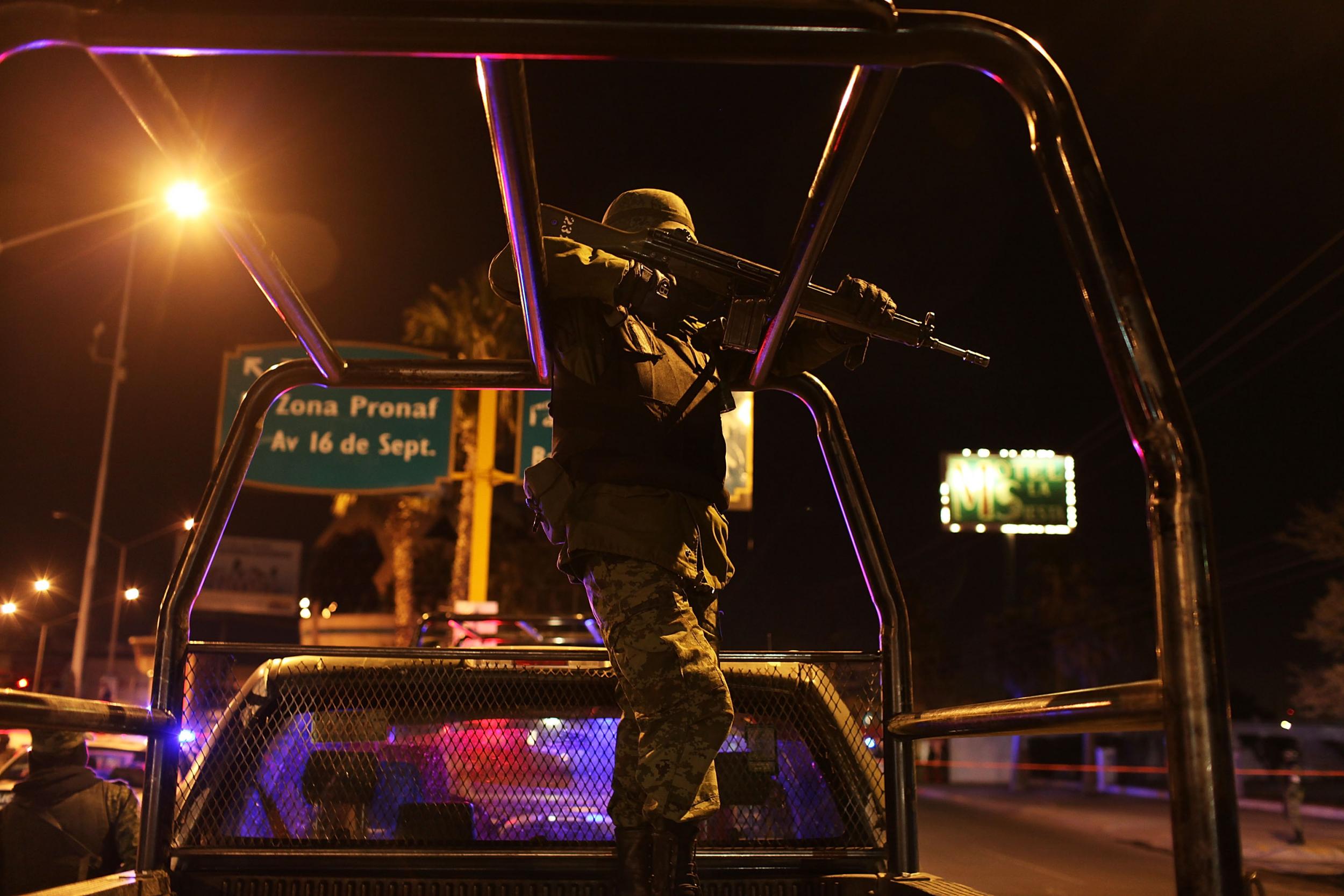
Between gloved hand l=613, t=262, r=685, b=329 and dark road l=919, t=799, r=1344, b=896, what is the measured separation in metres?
7.37

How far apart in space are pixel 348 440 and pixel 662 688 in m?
11.2

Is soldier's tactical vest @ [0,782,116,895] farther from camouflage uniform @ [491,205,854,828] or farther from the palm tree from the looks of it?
the palm tree

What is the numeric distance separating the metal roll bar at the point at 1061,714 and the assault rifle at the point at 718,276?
823 millimetres

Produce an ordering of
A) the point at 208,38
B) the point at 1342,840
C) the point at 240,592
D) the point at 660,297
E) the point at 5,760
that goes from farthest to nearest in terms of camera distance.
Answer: the point at 240,592
the point at 1342,840
the point at 5,760
the point at 660,297
the point at 208,38

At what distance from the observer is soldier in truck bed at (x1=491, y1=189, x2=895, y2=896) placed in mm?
1969

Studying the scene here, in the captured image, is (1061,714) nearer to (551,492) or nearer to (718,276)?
(551,492)

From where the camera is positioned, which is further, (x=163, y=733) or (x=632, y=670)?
(x=163, y=733)

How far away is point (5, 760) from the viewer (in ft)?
25.1

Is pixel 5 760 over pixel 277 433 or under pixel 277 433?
under

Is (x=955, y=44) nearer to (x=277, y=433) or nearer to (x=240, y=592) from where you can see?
(x=277, y=433)

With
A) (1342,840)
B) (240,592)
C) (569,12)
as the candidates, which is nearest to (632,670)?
(569,12)

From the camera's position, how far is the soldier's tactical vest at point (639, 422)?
6.97 ft

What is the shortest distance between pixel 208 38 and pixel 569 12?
0.39 metres

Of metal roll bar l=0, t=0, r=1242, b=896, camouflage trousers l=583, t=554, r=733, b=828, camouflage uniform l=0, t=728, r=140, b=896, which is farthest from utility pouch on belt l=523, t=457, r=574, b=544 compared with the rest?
camouflage uniform l=0, t=728, r=140, b=896
